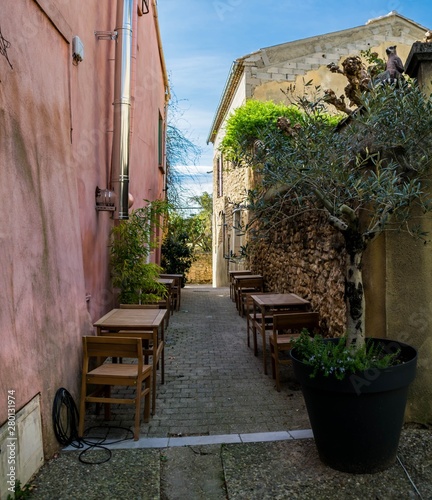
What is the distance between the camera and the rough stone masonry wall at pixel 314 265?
457 centimetres

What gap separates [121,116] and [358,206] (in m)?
3.30

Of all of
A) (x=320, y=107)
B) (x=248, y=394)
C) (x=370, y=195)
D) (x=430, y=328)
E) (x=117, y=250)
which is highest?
(x=320, y=107)

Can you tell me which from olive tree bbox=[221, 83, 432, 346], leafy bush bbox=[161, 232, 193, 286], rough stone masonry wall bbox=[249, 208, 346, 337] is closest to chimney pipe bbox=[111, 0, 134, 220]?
rough stone masonry wall bbox=[249, 208, 346, 337]

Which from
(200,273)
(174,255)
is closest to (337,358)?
(174,255)

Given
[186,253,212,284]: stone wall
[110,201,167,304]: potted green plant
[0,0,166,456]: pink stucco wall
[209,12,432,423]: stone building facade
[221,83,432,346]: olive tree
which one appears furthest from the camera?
[186,253,212,284]: stone wall

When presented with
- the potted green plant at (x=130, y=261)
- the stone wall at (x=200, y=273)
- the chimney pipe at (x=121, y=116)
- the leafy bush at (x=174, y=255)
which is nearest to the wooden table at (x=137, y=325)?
the potted green plant at (x=130, y=261)

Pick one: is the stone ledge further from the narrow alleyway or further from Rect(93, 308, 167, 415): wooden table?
Rect(93, 308, 167, 415): wooden table

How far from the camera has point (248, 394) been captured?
4.32m

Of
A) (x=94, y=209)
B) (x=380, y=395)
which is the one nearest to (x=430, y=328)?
(x=380, y=395)

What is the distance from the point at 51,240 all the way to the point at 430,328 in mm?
3069

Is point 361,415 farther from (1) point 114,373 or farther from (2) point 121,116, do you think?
(2) point 121,116

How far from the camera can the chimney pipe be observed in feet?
16.9

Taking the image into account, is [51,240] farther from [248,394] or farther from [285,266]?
[285,266]

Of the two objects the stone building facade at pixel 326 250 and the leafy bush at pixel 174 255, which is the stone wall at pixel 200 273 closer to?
the stone building facade at pixel 326 250
